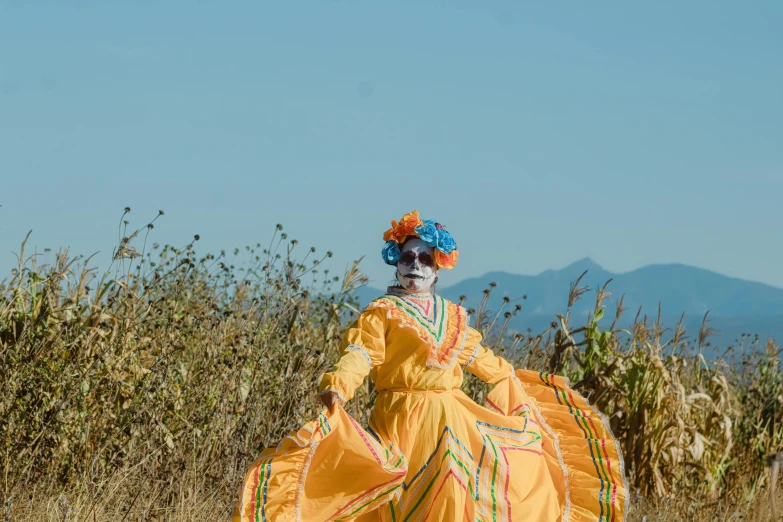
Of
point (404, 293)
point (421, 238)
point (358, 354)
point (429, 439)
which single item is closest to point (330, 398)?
point (358, 354)

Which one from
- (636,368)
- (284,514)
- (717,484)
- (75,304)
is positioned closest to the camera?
(284,514)

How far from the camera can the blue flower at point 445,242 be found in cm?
475

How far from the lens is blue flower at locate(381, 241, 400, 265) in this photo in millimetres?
4836

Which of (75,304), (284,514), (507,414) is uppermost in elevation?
(75,304)

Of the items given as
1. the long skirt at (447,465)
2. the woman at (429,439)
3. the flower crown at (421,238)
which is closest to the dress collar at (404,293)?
the woman at (429,439)

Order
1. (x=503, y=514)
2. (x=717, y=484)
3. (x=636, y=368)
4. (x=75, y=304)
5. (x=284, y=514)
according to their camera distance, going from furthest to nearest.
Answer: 1. (x=717, y=484)
2. (x=636, y=368)
3. (x=75, y=304)
4. (x=503, y=514)
5. (x=284, y=514)

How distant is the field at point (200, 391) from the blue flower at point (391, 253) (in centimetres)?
64

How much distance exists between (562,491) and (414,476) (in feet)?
2.89

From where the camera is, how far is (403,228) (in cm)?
480

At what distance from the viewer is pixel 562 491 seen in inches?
190

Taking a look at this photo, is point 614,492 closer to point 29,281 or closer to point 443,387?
point 443,387

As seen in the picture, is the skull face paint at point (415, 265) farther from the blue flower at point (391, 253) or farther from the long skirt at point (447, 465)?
the long skirt at point (447, 465)

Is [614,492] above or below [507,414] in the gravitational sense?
below

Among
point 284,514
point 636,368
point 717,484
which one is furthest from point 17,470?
point 717,484
